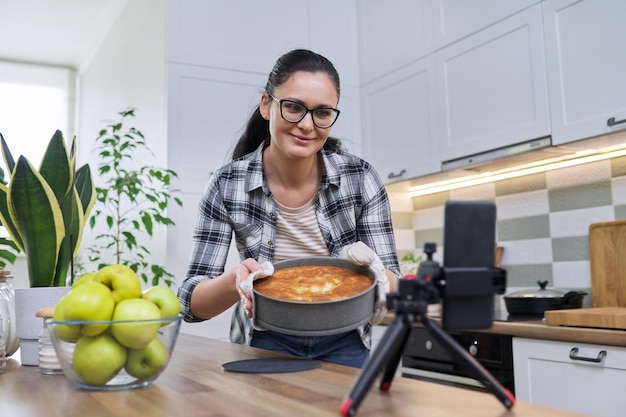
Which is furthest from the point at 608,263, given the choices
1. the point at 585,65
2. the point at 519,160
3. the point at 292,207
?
the point at 292,207

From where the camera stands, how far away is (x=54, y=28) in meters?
5.25

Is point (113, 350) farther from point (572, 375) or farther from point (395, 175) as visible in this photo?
point (395, 175)

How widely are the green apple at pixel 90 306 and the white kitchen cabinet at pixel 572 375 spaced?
1.50m

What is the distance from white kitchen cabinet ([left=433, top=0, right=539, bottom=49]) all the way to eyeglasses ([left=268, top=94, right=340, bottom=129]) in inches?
57.3

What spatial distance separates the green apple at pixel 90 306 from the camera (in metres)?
0.85

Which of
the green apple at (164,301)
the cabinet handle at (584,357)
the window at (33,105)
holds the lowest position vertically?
the cabinet handle at (584,357)

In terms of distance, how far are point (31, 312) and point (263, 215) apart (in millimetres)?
576

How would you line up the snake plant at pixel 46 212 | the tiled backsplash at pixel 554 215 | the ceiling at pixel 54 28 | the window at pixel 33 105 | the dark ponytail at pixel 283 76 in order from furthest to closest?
the window at pixel 33 105, the ceiling at pixel 54 28, the tiled backsplash at pixel 554 215, the dark ponytail at pixel 283 76, the snake plant at pixel 46 212

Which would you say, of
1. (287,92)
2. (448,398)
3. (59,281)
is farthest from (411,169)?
(448,398)

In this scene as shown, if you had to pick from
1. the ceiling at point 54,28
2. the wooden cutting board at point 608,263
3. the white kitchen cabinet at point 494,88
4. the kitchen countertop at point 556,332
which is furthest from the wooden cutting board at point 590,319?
the ceiling at point 54,28

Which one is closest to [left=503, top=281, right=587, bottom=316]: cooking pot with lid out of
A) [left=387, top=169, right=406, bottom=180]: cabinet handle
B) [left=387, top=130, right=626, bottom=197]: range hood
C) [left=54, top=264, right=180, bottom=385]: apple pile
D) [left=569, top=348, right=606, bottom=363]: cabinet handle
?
[left=569, top=348, right=606, bottom=363]: cabinet handle

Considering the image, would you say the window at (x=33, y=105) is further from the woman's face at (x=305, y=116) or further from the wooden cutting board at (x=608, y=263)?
the woman's face at (x=305, y=116)

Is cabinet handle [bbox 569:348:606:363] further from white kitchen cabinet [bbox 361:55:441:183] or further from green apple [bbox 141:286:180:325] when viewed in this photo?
green apple [bbox 141:286:180:325]

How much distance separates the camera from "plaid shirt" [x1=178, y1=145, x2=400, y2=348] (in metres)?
1.54
